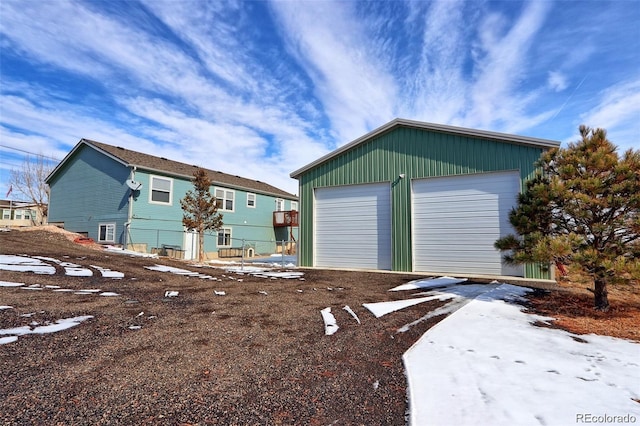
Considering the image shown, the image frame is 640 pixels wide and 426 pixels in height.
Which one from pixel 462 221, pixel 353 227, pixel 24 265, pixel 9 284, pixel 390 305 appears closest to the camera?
pixel 390 305

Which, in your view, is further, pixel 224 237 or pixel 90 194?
pixel 224 237

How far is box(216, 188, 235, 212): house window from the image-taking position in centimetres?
2017

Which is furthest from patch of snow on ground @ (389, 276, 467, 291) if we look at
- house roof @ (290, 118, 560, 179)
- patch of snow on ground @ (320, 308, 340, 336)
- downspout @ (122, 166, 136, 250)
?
downspout @ (122, 166, 136, 250)

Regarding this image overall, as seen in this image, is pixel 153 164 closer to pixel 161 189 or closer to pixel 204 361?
pixel 161 189

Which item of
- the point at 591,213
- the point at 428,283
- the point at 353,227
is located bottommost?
the point at 428,283

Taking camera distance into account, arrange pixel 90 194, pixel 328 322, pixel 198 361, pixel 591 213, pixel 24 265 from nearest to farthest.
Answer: pixel 198 361 → pixel 328 322 → pixel 591 213 → pixel 24 265 → pixel 90 194

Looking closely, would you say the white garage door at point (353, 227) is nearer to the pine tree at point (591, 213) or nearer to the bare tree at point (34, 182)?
the pine tree at point (591, 213)

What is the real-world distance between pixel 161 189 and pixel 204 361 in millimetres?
16485

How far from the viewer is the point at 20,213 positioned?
33.2m

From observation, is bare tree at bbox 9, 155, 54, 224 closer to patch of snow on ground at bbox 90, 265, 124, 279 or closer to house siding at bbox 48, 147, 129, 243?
house siding at bbox 48, 147, 129, 243

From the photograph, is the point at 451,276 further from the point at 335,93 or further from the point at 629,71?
the point at 335,93

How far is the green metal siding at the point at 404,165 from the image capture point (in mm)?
9812

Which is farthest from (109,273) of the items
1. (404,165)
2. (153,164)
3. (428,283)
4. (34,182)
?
(34,182)

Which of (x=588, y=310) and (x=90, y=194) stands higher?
(x=90, y=194)
